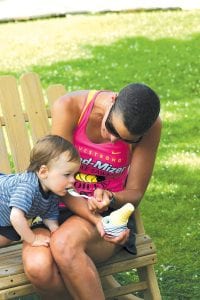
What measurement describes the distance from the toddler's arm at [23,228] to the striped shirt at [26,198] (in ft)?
0.09

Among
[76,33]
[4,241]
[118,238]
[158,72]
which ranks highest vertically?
[118,238]

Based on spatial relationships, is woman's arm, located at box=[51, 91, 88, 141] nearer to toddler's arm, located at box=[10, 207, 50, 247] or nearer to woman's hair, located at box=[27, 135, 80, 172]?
woman's hair, located at box=[27, 135, 80, 172]

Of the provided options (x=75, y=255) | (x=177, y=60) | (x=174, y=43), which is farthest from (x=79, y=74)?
(x=75, y=255)

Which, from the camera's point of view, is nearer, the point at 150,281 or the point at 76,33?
the point at 150,281

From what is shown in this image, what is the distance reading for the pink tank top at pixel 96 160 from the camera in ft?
13.7

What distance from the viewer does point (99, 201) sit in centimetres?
402

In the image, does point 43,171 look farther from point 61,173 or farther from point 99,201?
point 99,201

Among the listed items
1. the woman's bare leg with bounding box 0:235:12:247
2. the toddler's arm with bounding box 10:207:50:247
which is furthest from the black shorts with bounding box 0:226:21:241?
the toddler's arm with bounding box 10:207:50:247

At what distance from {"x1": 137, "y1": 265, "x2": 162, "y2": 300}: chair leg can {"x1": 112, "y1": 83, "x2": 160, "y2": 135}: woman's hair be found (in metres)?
0.79

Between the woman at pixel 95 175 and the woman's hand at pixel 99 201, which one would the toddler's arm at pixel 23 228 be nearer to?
the woman at pixel 95 175

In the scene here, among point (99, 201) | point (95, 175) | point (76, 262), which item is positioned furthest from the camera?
point (95, 175)

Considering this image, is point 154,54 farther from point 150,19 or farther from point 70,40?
point 150,19

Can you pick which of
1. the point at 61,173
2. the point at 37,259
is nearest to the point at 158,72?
the point at 61,173

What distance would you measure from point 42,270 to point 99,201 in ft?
1.46
